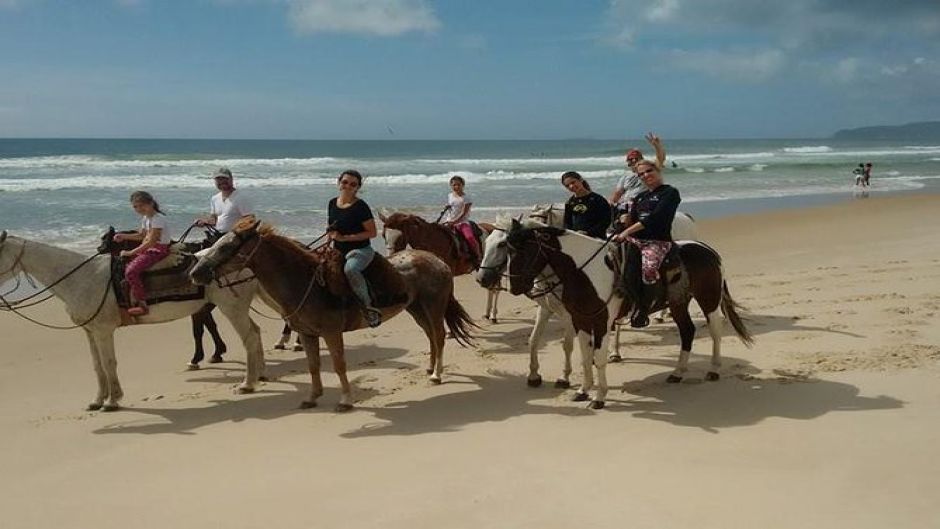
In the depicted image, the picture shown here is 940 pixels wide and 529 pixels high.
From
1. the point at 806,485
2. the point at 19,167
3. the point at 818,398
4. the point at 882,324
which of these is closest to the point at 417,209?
the point at 882,324

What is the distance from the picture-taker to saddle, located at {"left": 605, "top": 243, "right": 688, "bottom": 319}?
21.1 ft

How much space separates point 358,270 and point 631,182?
12.5 feet

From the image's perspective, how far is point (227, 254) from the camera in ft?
20.4

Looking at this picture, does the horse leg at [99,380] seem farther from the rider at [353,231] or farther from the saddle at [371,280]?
the rider at [353,231]

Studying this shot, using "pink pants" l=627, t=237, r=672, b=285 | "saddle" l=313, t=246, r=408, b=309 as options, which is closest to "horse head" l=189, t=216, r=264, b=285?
"saddle" l=313, t=246, r=408, b=309

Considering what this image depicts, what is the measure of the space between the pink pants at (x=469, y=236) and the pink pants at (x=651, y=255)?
358cm

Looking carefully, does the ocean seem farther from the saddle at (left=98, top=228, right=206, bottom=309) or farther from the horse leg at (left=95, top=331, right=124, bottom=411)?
the horse leg at (left=95, top=331, right=124, bottom=411)

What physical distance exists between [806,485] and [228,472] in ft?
12.4

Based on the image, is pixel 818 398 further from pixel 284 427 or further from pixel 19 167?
pixel 19 167

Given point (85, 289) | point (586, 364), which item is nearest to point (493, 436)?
point (586, 364)

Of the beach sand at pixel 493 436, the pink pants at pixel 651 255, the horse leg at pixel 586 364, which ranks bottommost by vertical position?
the beach sand at pixel 493 436

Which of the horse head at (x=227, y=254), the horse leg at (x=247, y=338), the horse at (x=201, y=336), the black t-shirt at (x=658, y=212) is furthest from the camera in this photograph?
the horse at (x=201, y=336)

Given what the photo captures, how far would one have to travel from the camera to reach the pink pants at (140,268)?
22.6 feet

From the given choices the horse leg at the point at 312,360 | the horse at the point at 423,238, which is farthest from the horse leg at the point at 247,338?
the horse at the point at 423,238
